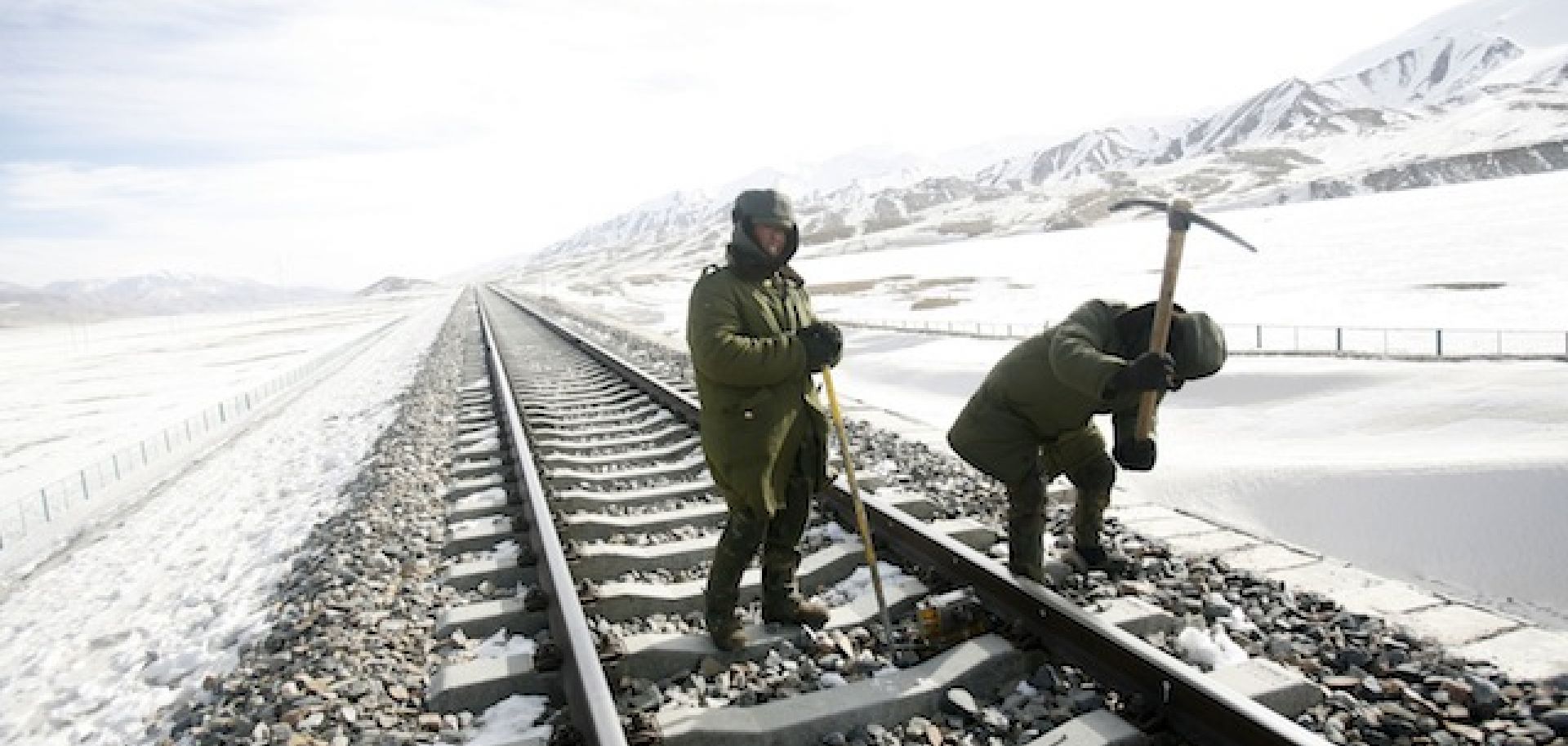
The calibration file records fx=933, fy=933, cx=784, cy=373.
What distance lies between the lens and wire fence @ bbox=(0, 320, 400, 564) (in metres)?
10.7

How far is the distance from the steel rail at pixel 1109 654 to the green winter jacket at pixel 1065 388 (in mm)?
480

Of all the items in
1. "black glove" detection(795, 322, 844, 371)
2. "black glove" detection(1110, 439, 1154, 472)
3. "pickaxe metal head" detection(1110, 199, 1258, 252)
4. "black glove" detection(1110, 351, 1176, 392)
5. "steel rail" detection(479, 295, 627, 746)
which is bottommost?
"steel rail" detection(479, 295, 627, 746)

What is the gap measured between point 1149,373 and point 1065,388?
747mm

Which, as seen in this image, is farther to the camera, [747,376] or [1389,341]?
[1389,341]

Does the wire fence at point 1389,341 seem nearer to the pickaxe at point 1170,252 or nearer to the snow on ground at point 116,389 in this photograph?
the pickaxe at point 1170,252

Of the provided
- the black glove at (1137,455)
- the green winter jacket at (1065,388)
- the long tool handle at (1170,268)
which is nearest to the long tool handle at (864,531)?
the green winter jacket at (1065,388)

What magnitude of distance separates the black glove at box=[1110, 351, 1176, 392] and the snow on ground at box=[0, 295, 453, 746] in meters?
4.17

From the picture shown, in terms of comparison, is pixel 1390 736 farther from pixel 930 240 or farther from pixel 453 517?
pixel 930 240

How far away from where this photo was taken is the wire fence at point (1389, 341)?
12805 millimetres

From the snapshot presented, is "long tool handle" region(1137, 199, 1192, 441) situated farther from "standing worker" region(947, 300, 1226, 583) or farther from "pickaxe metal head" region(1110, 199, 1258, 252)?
"standing worker" region(947, 300, 1226, 583)

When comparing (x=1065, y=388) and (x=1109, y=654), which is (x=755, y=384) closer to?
(x=1065, y=388)

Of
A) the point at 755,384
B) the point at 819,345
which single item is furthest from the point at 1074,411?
the point at 755,384

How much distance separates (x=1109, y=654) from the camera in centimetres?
335

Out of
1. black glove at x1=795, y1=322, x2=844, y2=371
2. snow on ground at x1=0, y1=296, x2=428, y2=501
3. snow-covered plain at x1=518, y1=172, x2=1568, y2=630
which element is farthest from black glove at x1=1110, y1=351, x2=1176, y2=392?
snow on ground at x1=0, y1=296, x2=428, y2=501
